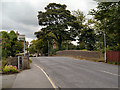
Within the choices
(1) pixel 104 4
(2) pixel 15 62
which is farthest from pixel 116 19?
(2) pixel 15 62

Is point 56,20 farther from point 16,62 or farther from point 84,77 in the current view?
point 84,77

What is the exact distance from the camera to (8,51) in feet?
76.4

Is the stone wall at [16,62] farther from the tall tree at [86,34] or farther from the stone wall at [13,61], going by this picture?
the tall tree at [86,34]

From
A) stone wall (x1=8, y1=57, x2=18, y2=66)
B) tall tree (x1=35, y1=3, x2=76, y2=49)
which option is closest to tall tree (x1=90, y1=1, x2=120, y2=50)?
stone wall (x1=8, y1=57, x2=18, y2=66)

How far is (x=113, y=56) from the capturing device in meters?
22.5

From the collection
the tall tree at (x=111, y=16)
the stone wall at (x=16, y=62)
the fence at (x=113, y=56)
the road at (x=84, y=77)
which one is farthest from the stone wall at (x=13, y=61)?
the fence at (x=113, y=56)

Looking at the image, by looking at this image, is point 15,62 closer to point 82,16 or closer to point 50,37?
point 50,37

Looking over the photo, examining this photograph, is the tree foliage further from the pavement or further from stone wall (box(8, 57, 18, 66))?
the pavement

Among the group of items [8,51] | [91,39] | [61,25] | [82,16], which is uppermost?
[82,16]

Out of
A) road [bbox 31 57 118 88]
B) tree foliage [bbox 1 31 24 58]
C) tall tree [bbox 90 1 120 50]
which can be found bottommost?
road [bbox 31 57 118 88]

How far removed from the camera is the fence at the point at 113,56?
850 inches

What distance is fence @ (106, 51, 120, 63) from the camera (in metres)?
21.6

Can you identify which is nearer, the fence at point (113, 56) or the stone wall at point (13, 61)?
the stone wall at point (13, 61)

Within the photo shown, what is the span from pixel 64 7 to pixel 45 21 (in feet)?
29.3
